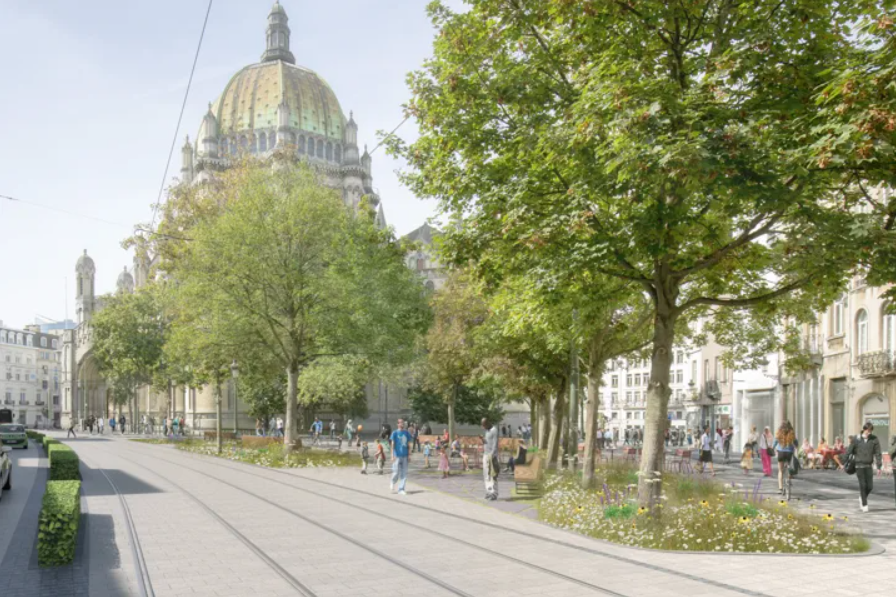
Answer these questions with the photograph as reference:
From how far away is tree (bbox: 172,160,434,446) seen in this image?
106 feet

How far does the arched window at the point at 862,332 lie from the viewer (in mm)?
37469

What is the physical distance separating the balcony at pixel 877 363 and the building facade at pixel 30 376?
464ft

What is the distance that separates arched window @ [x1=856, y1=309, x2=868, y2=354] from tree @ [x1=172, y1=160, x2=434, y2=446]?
20078 millimetres

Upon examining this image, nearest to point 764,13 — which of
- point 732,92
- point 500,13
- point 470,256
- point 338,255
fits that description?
point 732,92

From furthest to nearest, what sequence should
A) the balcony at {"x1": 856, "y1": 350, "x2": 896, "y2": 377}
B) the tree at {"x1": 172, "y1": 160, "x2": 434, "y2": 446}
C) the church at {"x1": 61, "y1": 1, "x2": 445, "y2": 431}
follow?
the church at {"x1": 61, "y1": 1, "x2": 445, "y2": 431} → the balcony at {"x1": 856, "y1": 350, "x2": 896, "y2": 377} → the tree at {"x1": 172, "y1": 160, "x2": 434, "y2": 446}

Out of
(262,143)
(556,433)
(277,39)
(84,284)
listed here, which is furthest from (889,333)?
(277,39)

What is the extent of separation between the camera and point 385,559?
1142 cm

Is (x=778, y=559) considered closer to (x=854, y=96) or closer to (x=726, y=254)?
(x=726, y=254)

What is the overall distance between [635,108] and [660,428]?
5.57 m

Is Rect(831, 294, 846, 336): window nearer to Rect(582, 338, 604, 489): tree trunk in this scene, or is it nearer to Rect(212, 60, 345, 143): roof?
Rect(582, 338, 604, 489): tree trunk

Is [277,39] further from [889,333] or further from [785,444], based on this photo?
[785,444]

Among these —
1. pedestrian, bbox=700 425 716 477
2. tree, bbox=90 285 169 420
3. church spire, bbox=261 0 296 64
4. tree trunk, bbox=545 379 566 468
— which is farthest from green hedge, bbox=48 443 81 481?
church spire, bbox=261 0 296 64

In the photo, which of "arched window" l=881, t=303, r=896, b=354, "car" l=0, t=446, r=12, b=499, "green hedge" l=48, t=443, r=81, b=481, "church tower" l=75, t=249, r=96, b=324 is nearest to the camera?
"green hedge" l=48, t=443, r=81, b=481

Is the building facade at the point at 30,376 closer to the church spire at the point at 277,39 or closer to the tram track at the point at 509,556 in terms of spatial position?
the church spire at the point at 277,39
